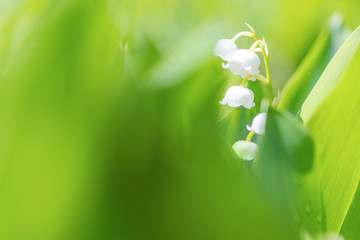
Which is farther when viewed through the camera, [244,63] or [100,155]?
[244,63]

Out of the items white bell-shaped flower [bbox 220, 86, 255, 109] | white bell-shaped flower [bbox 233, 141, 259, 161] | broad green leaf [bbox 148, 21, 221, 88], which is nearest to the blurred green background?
broad green leaf [bbox 148, 21, 221, 88]

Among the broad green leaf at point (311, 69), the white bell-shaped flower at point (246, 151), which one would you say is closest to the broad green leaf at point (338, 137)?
the white bell-shaped flower at point (246, 151)

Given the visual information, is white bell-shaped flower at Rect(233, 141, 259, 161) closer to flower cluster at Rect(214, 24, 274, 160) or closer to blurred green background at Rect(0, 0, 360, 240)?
flower cluster at Rect(214, 24, 274, 160)

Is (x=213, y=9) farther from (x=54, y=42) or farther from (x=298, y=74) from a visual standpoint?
(x=54, y=42)

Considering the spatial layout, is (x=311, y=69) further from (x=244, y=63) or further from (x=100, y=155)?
(x=100, y=155)

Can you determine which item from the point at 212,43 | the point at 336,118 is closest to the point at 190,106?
the point at 212,43

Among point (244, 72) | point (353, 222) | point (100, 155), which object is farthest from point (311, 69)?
point (100, 155)

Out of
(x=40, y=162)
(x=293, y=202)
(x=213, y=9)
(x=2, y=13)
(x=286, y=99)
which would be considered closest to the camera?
(x=40, y=162)
